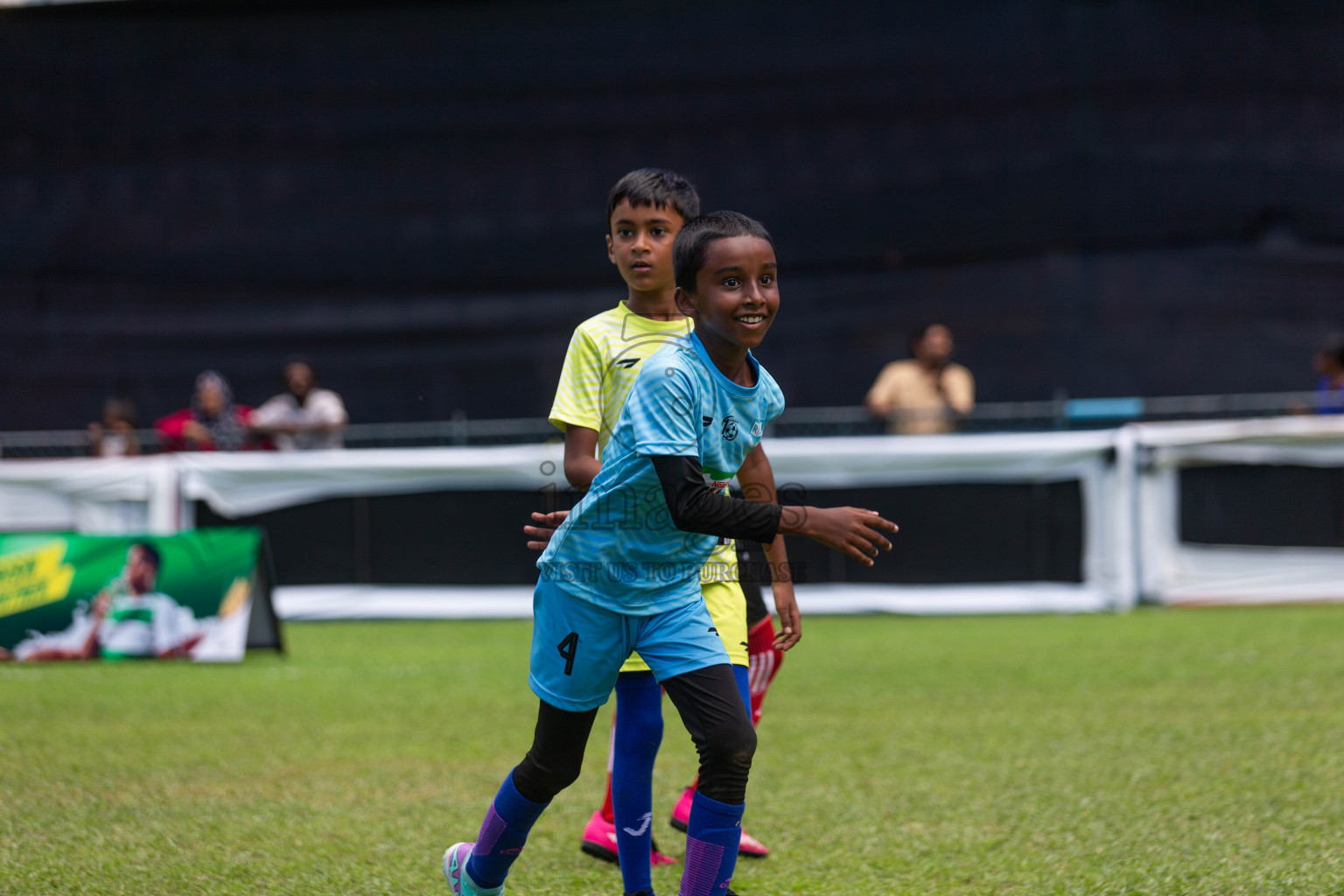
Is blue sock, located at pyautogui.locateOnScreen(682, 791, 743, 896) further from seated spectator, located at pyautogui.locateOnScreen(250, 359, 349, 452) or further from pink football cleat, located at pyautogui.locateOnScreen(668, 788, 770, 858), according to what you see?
seated spectator, located at pyautogui.locateOnScreen(250, 359, 349, 452)

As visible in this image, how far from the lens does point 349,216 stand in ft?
40.4

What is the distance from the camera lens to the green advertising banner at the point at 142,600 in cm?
733

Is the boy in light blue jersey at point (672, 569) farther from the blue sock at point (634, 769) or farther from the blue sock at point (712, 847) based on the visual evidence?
the blue sock at point (634, 769)

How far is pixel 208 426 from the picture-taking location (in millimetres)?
10258

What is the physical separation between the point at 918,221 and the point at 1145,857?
9.26m

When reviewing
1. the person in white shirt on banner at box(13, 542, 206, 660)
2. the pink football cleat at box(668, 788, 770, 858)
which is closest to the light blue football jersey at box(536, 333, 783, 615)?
the pink football cleat at box(668, 788, 770, 858)

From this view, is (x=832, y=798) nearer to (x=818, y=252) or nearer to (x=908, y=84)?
(x=818, y=252)

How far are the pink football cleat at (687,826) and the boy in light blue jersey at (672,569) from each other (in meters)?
0.76

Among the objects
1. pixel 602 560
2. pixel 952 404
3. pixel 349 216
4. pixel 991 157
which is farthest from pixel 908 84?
pixel 602 560

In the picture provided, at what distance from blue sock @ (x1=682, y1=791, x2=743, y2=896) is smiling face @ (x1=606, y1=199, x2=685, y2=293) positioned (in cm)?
144

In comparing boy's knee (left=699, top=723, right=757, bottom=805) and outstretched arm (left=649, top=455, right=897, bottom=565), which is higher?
outstretched arm (left=649, top=455, right=897, bottom=565)

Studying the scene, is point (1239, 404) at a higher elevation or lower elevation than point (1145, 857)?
higher

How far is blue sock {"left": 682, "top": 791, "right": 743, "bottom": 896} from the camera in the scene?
8.47 feet

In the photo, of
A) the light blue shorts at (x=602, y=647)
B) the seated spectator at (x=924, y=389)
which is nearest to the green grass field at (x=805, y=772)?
the light blue shorts at (x=602, y=647)
